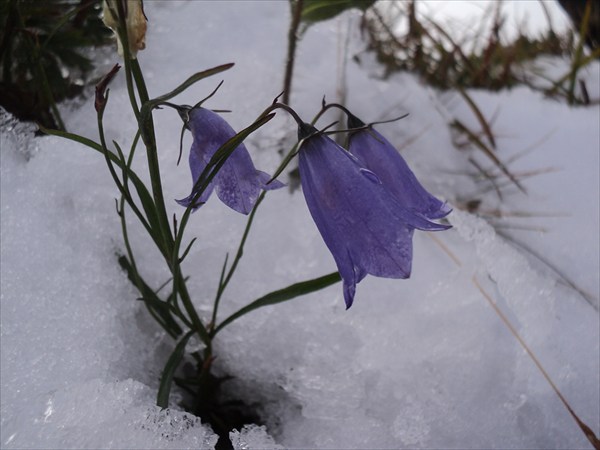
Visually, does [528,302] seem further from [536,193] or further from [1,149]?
[1,149]

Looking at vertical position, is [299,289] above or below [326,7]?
below

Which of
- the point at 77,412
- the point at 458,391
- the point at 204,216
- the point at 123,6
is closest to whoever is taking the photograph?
the point at 123,6

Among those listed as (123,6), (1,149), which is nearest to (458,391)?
(123,6)

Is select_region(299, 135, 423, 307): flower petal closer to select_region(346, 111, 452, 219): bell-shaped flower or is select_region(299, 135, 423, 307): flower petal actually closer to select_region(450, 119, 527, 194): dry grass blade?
select_region(346, 111, 452, 219): bell-shaped flower

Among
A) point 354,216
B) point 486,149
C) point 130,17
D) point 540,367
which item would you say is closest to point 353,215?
point 354,216

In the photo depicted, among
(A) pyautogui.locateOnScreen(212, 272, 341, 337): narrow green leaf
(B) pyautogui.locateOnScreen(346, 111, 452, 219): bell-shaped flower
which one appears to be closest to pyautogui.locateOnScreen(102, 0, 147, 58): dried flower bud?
(B) pyautogui.locateOnScreen(346, 111, 452, 219): bell-shaped flower

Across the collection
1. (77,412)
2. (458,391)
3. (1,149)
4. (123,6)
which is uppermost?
(123,6)

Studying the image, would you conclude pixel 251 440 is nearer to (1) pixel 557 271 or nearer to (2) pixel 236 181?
(2) pixel 236 181
